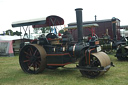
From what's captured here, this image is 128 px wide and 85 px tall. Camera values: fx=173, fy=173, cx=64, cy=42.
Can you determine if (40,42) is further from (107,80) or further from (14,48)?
(14,48)

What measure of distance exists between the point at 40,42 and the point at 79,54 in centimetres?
135

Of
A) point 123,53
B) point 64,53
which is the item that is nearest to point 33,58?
point 64,53

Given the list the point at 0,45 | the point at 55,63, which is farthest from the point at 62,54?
the point at 0,45

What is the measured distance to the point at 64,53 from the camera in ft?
16.7

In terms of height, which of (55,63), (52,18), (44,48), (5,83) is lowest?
(5,83)

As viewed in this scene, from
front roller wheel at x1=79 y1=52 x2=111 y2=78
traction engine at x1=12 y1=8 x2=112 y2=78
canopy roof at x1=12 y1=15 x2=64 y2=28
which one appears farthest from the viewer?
canopy roof at x1=12 y1=15 x2=64 y2=28

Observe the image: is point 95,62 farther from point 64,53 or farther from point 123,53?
point 123,53

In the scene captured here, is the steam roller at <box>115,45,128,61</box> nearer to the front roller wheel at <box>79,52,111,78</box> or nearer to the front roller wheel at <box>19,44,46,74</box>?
the front roller wheel at <box>79,52,111,78</box>

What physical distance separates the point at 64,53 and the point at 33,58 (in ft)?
3.56

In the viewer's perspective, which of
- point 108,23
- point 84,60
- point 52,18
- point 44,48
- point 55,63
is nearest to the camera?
point 84,60

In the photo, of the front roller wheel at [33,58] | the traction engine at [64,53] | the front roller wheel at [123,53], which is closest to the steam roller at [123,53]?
the front roller wheel at [123,53]

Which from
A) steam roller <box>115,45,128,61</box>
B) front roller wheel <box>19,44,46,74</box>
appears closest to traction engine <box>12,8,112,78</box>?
front roller wheel <box>19,44,46,74</box>

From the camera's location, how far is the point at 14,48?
1364cm

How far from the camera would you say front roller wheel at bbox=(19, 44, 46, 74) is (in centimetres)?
521
